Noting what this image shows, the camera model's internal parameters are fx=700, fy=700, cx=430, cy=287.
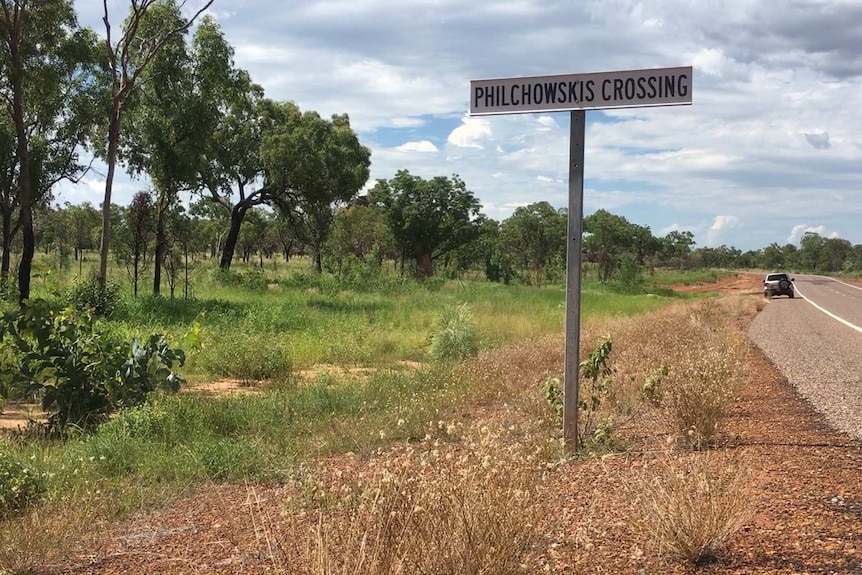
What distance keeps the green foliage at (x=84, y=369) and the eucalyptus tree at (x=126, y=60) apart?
37.4 ft

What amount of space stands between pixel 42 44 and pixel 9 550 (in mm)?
17822

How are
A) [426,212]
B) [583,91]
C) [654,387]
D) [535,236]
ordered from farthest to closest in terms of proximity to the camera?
[535,236] → [426,212] → [654,387] → [583,91]

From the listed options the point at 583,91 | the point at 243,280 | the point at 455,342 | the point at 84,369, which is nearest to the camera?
A: the point at 583,91

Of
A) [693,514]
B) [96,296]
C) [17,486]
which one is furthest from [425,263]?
[693,514]

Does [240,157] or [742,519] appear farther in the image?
[240,157]

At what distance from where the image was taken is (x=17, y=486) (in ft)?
14.4

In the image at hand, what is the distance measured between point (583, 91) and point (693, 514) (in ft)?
8.47

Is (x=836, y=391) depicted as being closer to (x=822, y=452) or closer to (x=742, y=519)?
(x=822, y=452)

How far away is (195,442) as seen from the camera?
5887mm

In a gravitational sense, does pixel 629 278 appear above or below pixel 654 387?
above

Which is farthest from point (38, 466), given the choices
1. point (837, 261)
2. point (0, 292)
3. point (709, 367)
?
point (837, 261)

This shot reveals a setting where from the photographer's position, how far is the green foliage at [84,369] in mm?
6668

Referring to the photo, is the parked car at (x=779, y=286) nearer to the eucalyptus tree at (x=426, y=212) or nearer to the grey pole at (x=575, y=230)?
the eucalyptus tree at (x=426, y=212)

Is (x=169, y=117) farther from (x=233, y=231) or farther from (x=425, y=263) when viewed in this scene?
Answer: (x=425, y=263)
